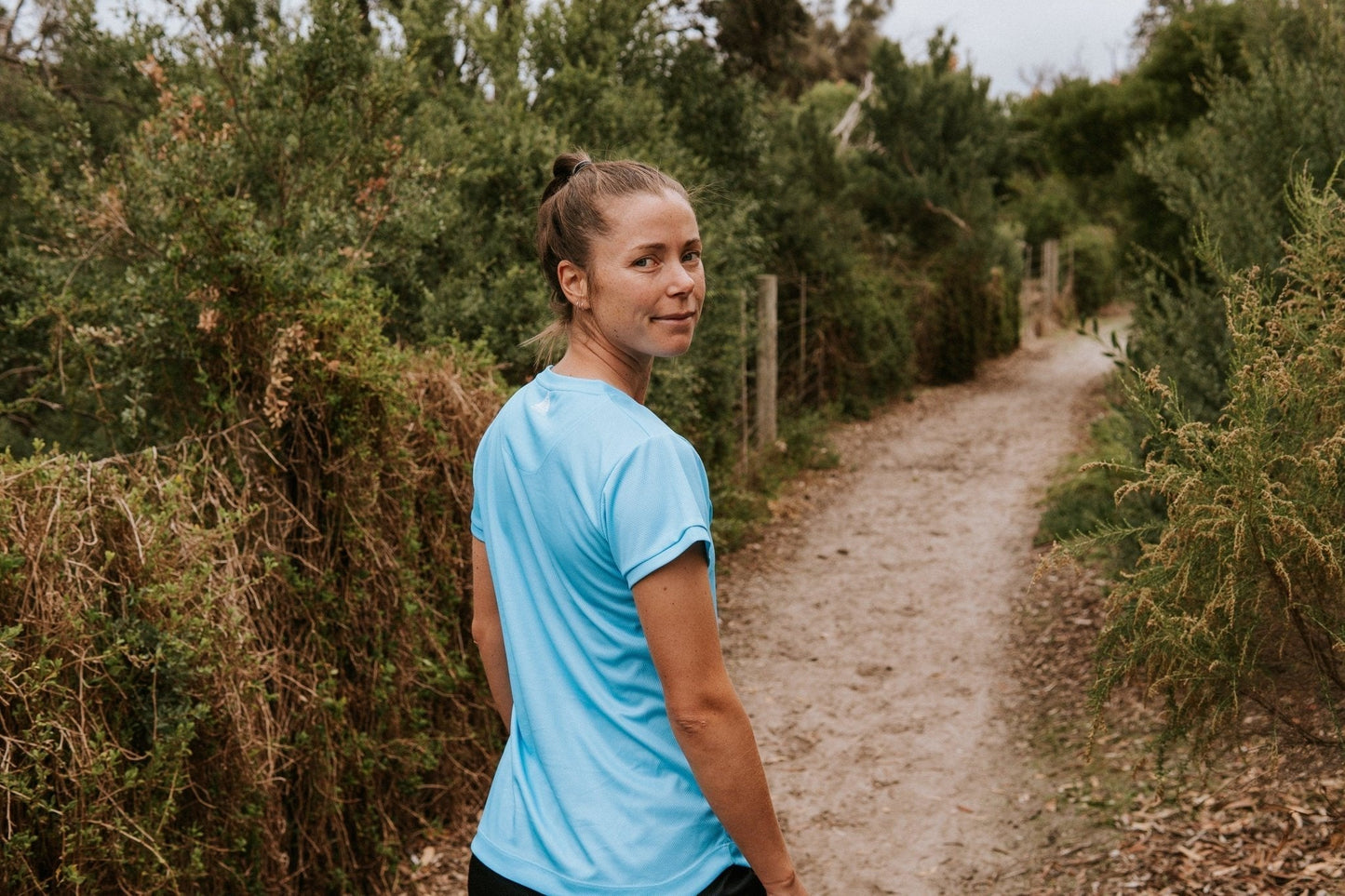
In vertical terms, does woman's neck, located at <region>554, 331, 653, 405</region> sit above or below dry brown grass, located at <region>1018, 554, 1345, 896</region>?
above

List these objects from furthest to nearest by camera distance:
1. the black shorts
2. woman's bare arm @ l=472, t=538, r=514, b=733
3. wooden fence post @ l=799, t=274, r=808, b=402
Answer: wooden fence post @ l=799, t=274, r=808, b=402
woman's bare arm @ l=472, t=538, r=514, b=733
the black shorts

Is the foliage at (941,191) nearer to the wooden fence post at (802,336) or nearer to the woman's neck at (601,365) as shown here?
the wooden fence post at (802,336)

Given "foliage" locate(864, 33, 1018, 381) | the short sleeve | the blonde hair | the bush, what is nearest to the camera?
the short sleeve

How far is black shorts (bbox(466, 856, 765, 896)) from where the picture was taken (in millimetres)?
1697

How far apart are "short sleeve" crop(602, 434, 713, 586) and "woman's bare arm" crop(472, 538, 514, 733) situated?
582mm

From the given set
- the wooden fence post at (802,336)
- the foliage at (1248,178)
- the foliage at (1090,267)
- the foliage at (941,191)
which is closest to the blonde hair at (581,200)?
the foliage at (1248,178)

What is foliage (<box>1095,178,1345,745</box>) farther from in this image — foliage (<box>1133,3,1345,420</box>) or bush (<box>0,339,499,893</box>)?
bush (<box>0,339,499,893</box>)

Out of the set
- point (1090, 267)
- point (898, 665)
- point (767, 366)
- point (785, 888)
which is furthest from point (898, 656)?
point (1090, 267)

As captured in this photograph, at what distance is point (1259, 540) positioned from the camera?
3014 millimetres

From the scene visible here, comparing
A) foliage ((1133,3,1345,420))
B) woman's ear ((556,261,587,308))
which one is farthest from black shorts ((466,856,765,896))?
foliage ((1133,3,1345,420))

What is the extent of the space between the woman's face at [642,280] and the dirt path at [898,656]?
327 centimetres

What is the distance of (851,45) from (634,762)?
130 feet

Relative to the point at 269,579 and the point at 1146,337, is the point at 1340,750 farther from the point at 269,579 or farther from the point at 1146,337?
the point at 269,579

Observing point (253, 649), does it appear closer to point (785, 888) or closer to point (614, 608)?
point (614, 608)
